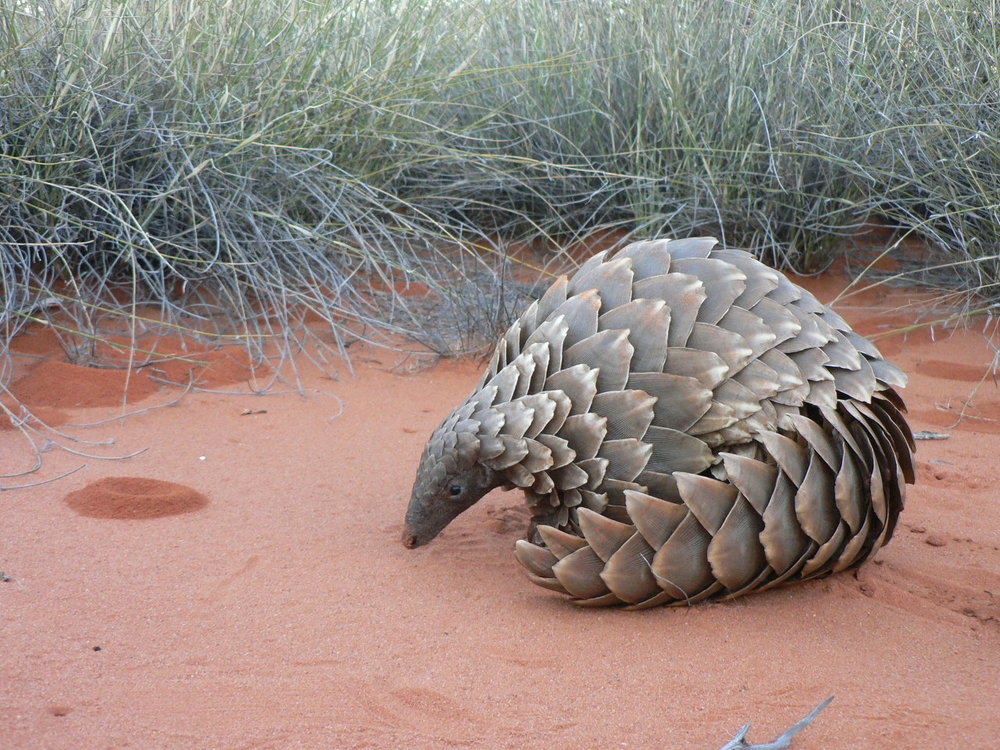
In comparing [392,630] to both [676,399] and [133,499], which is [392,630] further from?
[133,499]

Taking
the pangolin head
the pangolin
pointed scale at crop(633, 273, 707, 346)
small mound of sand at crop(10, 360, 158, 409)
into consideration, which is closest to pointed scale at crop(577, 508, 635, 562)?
the pangolin

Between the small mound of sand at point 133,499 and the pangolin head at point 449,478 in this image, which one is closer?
the pangolin head at point 449,478

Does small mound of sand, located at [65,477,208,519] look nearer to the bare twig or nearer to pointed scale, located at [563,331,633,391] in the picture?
pointed scale, located at [563,331,633,391]

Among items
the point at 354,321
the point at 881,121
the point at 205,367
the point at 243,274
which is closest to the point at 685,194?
the point at 881,121

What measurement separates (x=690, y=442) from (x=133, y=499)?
1846 mm

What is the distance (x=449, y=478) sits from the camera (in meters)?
2.65

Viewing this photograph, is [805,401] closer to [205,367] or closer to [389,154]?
[205,367]

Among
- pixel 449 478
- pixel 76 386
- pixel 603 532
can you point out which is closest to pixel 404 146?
pixel 76 386

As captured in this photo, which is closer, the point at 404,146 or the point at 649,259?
the point at 649,259

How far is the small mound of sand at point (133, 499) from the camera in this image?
3.11 meters

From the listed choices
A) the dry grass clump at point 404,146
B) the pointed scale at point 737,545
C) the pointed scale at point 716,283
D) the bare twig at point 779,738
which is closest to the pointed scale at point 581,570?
the pointed scale at point 737,545

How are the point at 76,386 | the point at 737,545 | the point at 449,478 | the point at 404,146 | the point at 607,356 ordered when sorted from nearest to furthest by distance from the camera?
the point at 737,545 → the point at 607,356 → the point at 449,478 → the point at 76,386 → the point at 404,146

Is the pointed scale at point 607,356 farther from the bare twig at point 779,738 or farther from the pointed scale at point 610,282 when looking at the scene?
the bare twig at point 779,738

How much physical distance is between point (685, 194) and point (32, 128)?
11.6 ft
